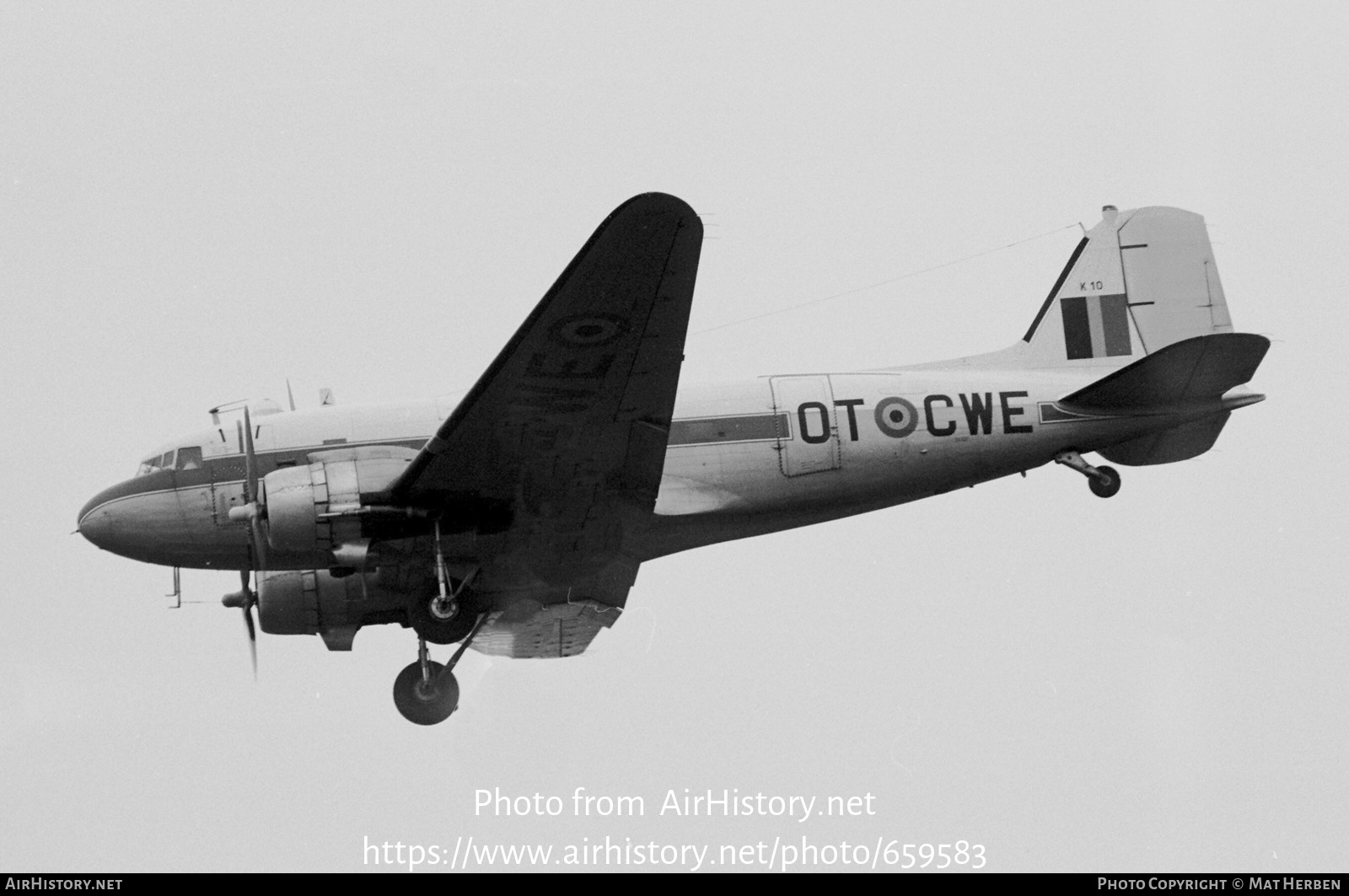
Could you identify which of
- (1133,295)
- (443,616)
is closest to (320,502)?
(443,616)

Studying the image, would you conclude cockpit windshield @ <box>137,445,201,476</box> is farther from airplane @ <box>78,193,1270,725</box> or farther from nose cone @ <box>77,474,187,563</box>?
nose cone @ <box>77,474,187,563</box>

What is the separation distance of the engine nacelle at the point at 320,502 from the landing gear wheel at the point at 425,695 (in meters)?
2.93

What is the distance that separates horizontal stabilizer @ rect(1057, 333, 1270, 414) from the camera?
55.1ft

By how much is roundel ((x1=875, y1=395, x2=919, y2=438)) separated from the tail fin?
80.2 inches

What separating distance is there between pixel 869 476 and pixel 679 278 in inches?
163

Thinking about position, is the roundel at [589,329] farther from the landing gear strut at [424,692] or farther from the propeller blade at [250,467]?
the landing gear strut at [424,692]

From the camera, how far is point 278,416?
1758 cm

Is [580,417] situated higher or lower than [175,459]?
higher

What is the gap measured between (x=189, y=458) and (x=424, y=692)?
3529mm

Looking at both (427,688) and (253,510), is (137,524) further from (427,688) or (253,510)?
(427,688)

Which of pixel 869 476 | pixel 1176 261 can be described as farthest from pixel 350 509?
pixel 1176 261

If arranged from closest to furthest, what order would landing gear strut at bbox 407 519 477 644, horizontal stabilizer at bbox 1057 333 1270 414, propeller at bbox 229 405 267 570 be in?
propeller at bbox 229 405 267 570 < landing gear strut at bbox 407 519 477 644 < horizontal stabilizer at bbox 1057 333 1270 414

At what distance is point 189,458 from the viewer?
17.3 metres

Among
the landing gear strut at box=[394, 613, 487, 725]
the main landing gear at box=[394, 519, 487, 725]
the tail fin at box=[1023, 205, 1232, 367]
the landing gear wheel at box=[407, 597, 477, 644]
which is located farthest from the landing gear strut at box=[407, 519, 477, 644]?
the tail fin at box=[1023, 205, 1232, 367]
